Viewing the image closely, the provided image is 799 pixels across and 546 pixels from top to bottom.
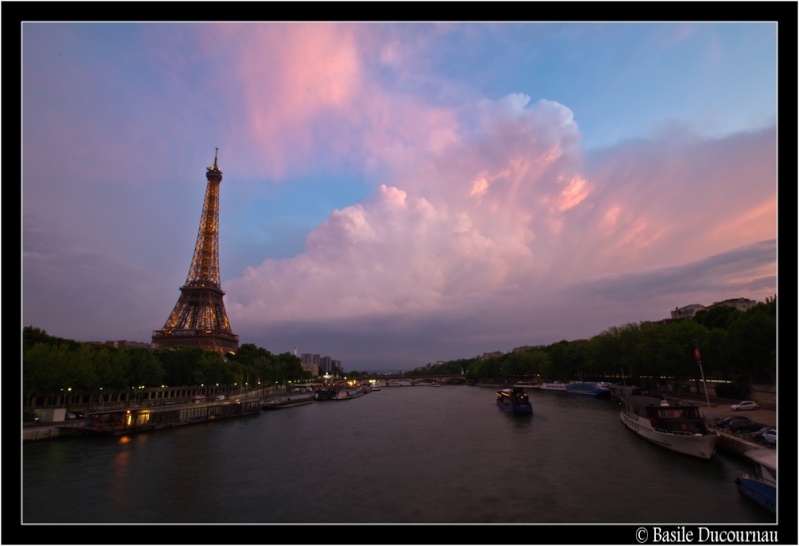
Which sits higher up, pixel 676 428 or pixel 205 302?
pixel 205 302

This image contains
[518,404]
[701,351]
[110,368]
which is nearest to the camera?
[110,368]

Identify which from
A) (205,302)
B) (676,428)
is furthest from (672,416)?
(205,302)

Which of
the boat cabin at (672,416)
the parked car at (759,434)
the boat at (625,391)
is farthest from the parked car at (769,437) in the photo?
the boat at (625,391)

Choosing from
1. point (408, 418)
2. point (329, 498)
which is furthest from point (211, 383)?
point (329, 498)

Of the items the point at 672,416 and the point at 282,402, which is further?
the point at 282,402

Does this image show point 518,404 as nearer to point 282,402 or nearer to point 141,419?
point 141,419

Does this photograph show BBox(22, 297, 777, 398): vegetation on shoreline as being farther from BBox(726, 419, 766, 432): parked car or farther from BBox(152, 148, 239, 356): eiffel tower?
BBox(152, 148, 239, 356): eiffel tower

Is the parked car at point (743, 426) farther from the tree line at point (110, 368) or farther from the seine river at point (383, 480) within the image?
the tree line at point (110, 368)
